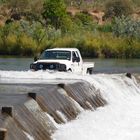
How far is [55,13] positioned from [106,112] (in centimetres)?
6459

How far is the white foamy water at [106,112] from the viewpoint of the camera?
17.9 m

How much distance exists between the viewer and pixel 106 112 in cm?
2286

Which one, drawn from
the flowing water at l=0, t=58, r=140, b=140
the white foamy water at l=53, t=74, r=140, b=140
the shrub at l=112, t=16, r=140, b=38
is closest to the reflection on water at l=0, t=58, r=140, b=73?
the flowing water at l=0, t=58, r=140, b=140

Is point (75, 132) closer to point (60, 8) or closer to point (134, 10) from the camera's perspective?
point (60, 8)

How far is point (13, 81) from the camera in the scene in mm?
27016

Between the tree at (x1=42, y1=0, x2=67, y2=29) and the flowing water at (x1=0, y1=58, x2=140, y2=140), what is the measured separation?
5637cm

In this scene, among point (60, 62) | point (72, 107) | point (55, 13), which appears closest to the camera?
point (72, 107)

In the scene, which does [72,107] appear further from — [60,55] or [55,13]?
[55,13]

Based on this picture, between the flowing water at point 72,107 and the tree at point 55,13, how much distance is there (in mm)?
56367

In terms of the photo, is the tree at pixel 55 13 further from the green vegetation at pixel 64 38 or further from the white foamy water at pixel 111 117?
the white foamy water at pixel 111 117

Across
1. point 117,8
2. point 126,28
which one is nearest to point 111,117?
point 126,28

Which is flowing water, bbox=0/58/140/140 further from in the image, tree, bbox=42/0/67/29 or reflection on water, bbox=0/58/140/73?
tree, bbox=42/0/67/29

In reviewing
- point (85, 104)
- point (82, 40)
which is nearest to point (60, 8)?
point (82, 40)

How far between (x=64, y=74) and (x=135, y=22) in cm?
4891
